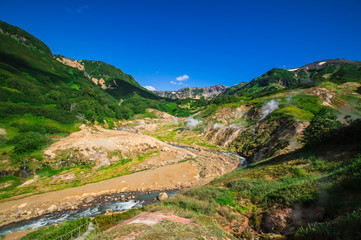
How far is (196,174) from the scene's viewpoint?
41.6 meters

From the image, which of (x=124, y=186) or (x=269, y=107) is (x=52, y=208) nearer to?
(x=124, y=186)

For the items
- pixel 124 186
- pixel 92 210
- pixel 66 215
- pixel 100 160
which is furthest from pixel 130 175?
pixel 66 215

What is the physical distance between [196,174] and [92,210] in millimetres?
25280

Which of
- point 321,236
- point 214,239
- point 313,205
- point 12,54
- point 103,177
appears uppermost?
point 12,54

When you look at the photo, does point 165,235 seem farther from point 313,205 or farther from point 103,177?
point 103,177

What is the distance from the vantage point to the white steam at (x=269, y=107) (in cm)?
6611

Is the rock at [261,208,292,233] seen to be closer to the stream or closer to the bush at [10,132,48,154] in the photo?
the stream

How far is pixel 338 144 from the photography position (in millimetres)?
19547

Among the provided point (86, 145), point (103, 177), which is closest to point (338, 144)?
point (103, 177)

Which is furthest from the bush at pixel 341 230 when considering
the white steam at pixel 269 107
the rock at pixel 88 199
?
the white steam at pixel 269 107

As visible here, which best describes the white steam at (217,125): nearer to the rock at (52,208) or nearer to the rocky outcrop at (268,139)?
the rocky outcrop at (268,139)

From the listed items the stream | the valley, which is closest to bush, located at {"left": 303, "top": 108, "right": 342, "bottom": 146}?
the valley

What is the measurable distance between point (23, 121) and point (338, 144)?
85.5 metres

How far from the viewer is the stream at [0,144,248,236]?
74.2 feet
